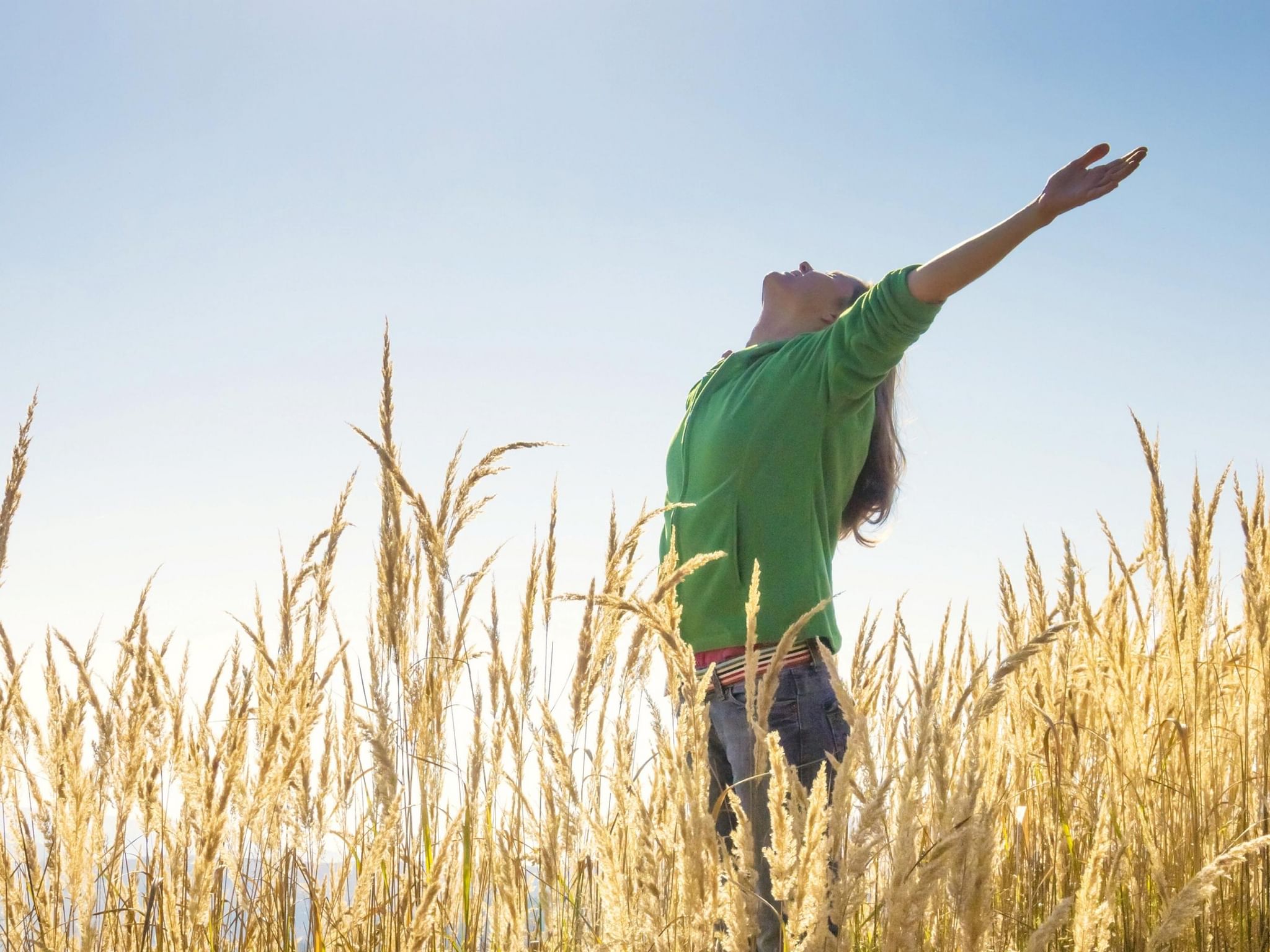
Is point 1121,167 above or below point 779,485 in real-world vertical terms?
above

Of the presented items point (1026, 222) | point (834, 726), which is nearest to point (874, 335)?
point (1026, 222)

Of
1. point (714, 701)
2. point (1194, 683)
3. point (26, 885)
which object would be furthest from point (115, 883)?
point (1194, 683)

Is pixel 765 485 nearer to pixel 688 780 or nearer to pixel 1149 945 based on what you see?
pixel 688 780

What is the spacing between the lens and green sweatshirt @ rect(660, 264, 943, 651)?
1.99m

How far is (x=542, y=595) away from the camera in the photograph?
1.75 metres

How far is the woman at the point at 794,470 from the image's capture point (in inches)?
70.2

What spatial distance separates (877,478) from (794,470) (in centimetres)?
46

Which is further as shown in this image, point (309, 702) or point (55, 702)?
point (55, 702)

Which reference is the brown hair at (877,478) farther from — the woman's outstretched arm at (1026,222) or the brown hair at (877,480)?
the woman's outstretched arm at (1026,222)

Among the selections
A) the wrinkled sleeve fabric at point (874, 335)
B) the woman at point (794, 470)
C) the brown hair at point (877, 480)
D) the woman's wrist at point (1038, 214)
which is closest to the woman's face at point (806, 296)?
the woman at point (794, 470)

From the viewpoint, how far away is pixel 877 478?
2473 mm

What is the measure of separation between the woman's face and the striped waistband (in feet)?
2.90

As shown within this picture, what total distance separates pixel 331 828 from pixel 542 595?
0.58 meters

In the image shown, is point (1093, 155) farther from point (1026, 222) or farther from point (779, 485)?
point (779, 485)
